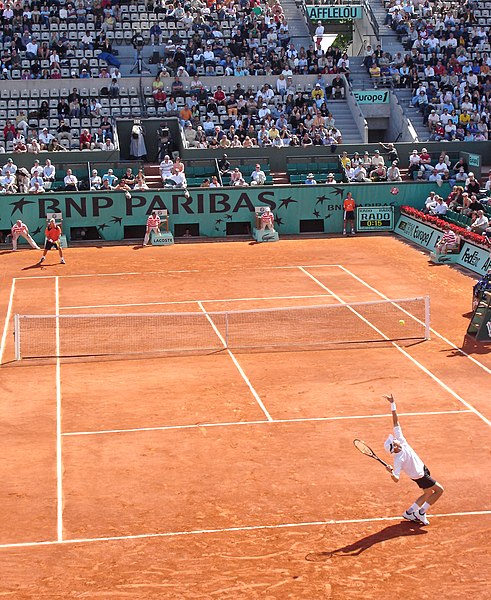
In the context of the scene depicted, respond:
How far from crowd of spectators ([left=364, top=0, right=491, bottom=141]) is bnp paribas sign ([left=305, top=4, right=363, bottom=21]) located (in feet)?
6.11

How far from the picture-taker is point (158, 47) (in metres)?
52.7

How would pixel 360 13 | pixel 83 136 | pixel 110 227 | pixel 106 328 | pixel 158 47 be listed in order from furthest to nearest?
pixel 360 13 → pixel 158 47 → pixel 83 136 → pixel 110 227 → pixel 106 328

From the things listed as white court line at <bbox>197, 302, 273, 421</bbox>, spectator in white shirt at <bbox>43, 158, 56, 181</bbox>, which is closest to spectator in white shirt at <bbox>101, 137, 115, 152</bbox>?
spectator in white shirt at <bbox>43, 158, 56, 181</bbox>

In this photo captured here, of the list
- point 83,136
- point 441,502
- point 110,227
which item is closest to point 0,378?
point 441,502

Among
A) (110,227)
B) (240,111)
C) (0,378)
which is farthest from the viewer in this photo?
(240,111)

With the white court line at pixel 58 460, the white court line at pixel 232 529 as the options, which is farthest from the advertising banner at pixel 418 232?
the white court line at pixel 232 529

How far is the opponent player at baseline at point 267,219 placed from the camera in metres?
40.6

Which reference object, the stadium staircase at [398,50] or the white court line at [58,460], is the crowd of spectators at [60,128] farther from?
the white court line at [58,460]

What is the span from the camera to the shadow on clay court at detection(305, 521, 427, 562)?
1467cm

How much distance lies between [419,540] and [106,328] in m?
13.7

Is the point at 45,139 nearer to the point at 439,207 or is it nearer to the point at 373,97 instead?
the point at 373,97

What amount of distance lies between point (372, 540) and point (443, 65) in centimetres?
4153

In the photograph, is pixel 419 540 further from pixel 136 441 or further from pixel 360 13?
pixel 360 13

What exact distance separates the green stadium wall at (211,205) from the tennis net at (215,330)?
12.8 metres
